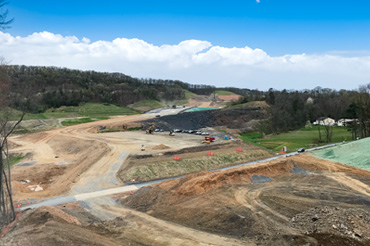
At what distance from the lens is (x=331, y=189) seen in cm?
2664

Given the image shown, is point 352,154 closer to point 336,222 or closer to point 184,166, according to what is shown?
point 184,166

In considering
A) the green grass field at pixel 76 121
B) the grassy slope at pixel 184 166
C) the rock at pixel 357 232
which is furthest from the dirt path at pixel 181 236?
the green grass field at pixel 76 121

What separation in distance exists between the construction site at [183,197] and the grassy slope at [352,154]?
0.90 feet

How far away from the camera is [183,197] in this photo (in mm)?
25141

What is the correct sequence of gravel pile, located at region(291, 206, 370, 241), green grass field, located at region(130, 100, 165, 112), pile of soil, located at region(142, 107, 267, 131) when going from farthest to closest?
1. green grass field, located at region(130, 100, 165, 112)
2. pile of soil, located at region(142, 107, 267, 131)
3. gravel pile, located at region(291, 206, 370, 241)

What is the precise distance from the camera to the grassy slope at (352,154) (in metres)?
36.2

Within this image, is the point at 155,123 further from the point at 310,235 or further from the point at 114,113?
the point at 310,235

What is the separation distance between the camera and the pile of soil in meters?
76.6

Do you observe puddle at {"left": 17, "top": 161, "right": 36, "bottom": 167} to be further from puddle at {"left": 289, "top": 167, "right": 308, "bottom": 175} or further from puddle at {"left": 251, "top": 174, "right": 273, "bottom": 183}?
puddle at {"left": 289, "top": 167, "right": 308, "bottom": 175}

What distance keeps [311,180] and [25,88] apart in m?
26.6

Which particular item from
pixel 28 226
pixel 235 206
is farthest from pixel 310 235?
pixel 28 226

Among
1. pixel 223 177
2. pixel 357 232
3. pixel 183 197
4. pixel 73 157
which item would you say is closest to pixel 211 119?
pixel 73 157

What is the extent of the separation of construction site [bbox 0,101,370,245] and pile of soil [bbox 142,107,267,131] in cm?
2444

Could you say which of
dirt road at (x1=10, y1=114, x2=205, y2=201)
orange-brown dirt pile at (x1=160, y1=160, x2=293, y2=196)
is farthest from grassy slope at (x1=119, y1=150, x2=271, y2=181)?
orange-brown dirt pile at (x1=160, y1=160, x2=293, y2=196)
